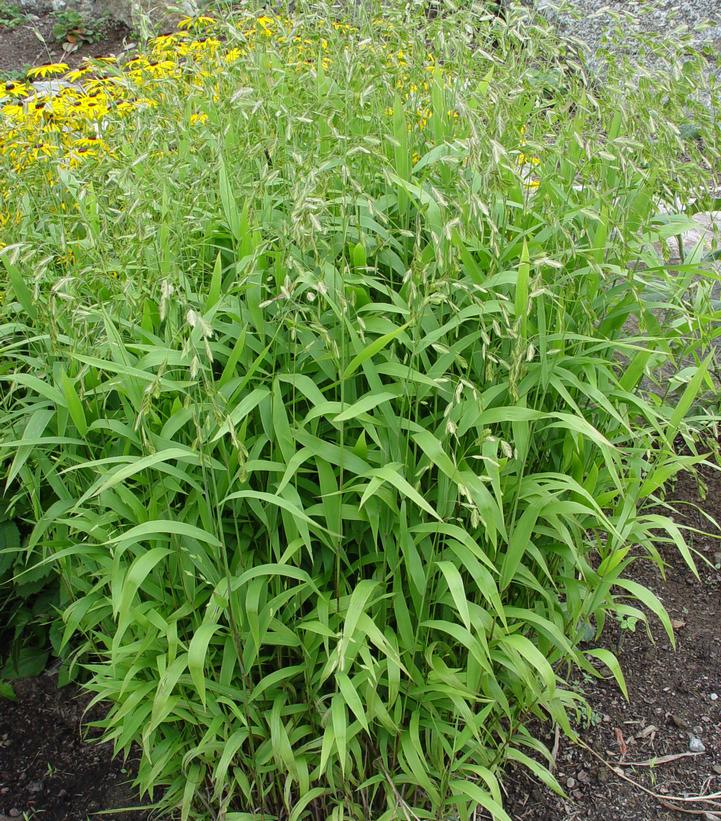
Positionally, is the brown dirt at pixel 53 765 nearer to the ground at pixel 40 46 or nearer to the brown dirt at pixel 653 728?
the brown dirt at pixel 653 728

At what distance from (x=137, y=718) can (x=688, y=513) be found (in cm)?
218

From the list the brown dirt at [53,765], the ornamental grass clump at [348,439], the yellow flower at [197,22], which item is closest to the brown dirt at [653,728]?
the ornamental grass clump at [348,439]

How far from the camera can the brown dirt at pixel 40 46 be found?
25.3 feet

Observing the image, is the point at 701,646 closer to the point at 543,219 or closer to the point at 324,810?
the point at 324,810

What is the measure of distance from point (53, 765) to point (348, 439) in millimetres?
1409

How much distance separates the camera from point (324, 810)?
2211 mm

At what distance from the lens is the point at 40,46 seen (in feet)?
26.1

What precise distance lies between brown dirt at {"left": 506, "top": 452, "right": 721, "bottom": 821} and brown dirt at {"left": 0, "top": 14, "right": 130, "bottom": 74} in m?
6.92

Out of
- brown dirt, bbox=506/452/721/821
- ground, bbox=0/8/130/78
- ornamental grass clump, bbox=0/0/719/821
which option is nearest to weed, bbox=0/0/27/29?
ground, bbox=0/8/130/78

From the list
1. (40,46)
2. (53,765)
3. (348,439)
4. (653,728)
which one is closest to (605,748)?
(653,728)

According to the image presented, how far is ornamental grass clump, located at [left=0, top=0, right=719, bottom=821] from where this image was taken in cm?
182

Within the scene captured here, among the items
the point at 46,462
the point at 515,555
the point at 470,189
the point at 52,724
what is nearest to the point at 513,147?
the point at 470,189

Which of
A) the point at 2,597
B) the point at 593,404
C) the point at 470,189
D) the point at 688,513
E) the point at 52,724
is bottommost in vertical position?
the point at 688,513

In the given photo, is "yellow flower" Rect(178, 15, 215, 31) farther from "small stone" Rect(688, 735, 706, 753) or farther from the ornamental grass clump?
"small stone" Rect(688, 735, 706, 753)
